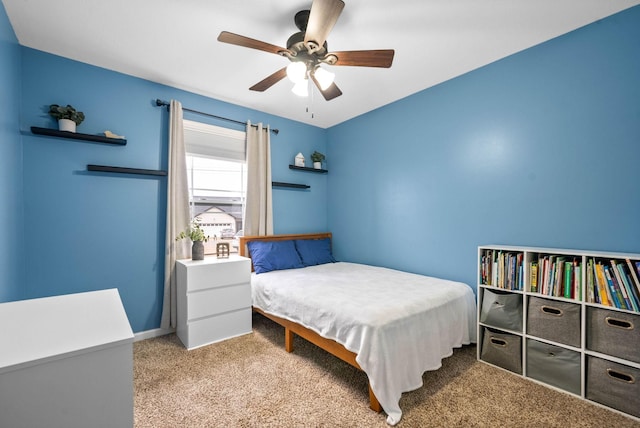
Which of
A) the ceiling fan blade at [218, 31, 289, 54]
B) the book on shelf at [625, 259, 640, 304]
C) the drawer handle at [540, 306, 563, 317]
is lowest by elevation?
the drawer handle at [540, 306, 563, 317]

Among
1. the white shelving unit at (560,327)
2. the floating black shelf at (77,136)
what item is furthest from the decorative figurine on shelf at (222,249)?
the white shelving unit at (560,327)

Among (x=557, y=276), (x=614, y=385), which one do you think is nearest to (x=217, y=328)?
(x=557, y=276)

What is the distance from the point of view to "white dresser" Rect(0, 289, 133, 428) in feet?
2.47

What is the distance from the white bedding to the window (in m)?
0.92

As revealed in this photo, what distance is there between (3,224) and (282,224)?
2.55 meters

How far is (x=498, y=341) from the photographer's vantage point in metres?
2.17

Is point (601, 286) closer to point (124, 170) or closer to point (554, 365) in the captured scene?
point (554, 365)

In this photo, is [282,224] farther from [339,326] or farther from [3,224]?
[3,224]

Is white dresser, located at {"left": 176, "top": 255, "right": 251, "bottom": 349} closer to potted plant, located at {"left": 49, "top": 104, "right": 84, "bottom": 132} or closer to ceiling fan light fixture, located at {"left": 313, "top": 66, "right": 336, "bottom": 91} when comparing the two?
potted plant, located at {"left": 49, "top": 104, "right": 84, "bottom": 132}

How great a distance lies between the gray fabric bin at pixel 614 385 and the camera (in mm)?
1620

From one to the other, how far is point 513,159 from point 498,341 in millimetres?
1521

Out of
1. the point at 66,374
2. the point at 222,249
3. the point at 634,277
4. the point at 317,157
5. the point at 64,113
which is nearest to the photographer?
the point at 66,374

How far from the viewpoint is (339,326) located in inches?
74.2

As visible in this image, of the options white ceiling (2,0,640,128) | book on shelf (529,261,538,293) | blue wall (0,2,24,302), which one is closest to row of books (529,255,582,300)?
book on shelf (529,261,538,293)
